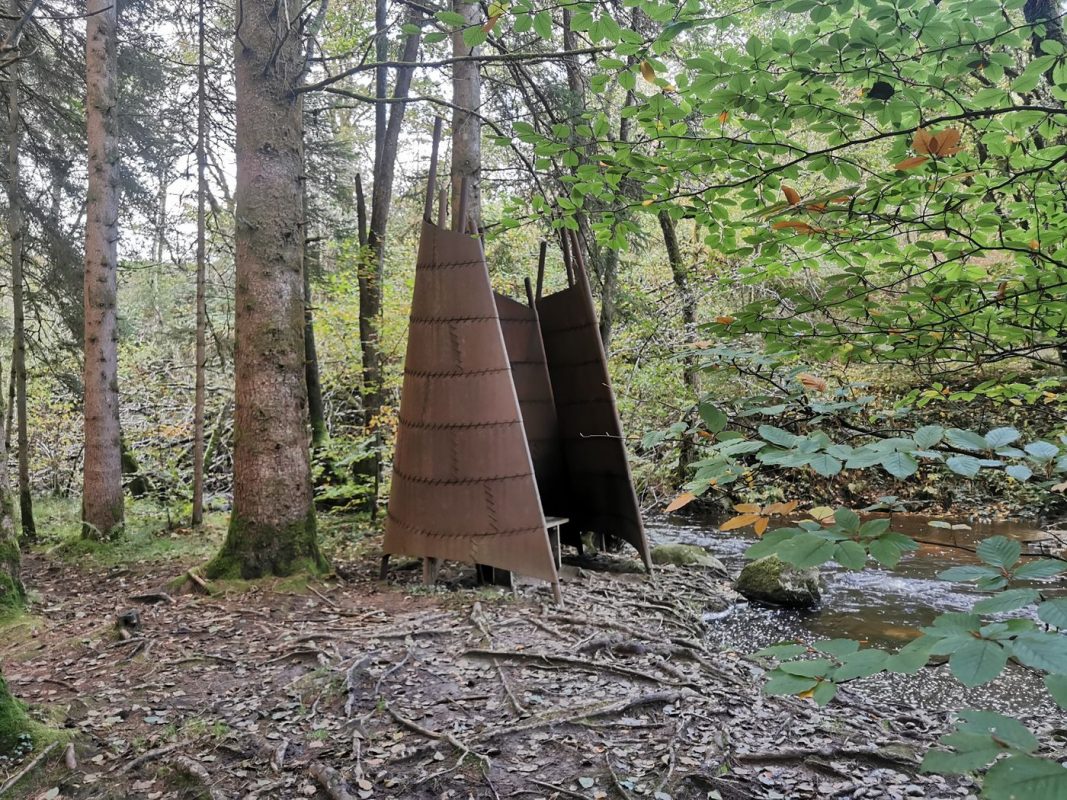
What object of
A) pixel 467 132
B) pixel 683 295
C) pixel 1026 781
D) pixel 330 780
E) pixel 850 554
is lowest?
pixel 330 780

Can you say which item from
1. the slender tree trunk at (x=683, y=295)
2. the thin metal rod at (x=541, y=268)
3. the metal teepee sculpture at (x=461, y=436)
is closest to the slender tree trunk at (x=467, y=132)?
the thin metal rod at (x=541, y=268)

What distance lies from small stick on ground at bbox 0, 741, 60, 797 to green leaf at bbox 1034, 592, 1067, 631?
3.54 meters

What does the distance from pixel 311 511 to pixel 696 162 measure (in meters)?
4.95

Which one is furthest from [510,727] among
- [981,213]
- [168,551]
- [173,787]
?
[168,551]

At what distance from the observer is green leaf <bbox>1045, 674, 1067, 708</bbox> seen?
1.11 m

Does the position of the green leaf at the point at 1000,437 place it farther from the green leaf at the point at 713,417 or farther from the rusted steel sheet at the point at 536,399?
the rusted steel sheet at the point at 536,399

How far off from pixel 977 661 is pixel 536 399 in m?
6.34

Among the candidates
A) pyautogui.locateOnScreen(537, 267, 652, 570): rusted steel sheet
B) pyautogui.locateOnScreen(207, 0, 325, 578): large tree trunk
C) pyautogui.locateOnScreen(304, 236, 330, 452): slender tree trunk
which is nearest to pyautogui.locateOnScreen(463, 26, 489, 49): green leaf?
pyautogui.locateOnScreen(207, 0, 325, 578): large tree trunk

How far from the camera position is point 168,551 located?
788 cm

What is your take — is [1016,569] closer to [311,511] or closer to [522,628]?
[522,628]

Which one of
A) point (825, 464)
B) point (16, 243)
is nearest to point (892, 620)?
point (825, 464)

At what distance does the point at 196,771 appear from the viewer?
3.00 meters

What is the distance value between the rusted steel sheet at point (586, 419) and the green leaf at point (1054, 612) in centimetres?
535

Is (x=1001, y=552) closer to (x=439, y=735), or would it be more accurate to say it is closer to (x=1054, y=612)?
(x=1054, y=612)
